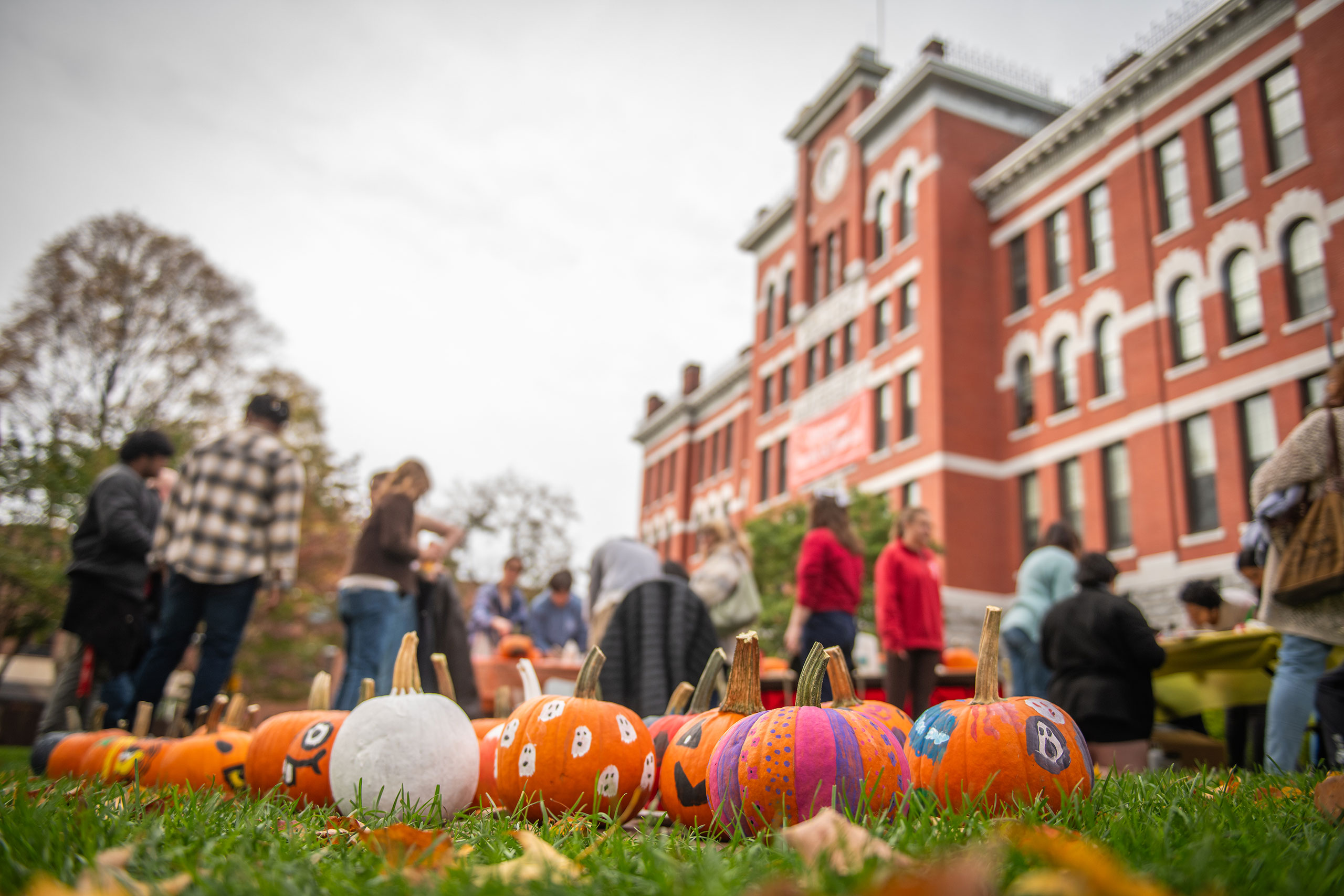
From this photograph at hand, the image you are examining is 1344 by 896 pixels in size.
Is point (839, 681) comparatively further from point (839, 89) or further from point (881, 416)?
point (839, 89)

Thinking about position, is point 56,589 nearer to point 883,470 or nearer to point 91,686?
point 91,686

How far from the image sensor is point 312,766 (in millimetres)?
2930

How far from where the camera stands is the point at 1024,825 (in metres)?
1.66

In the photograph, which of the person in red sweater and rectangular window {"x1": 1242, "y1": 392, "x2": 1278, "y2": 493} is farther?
rectangular window {"x1": 1242, "y1": 392, "x2": 1278, "y2": 493}

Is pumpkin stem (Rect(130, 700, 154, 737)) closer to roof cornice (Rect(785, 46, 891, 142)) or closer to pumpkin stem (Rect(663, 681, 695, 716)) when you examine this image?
pumpkin stem (Rect(663, 681, 695, 716))

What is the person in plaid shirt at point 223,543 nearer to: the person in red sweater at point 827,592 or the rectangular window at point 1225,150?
the person in red sweater at point 827,592

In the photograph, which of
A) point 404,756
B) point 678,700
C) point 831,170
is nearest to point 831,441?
point 831,170

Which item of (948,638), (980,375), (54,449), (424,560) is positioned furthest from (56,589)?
(980,375)

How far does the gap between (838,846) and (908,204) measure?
25958mm

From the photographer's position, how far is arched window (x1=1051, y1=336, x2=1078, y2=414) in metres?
20.9

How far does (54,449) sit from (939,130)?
21802 millimetres

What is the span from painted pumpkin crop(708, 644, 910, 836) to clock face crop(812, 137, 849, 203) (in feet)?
91.9

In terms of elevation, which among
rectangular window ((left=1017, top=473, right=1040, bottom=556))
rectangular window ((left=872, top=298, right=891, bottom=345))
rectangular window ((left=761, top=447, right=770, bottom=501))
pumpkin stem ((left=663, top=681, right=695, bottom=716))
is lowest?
pumpkin stem ((left=663, top=681, right=695, bottom=716))

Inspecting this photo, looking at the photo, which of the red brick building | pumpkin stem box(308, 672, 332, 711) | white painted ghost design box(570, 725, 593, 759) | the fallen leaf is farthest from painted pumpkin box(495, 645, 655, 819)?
the red brick building
